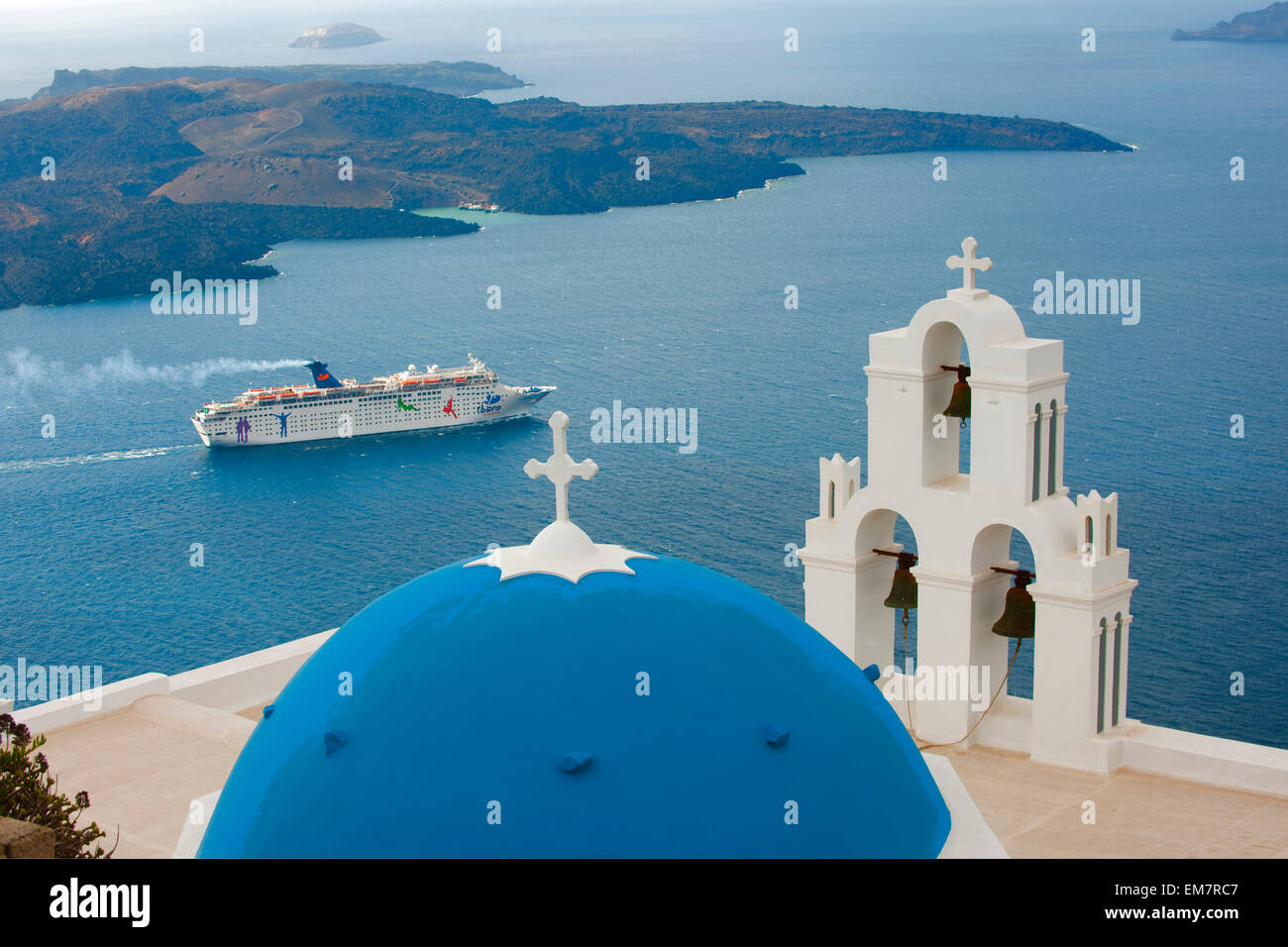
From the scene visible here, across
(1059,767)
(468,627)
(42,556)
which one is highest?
(468,627)

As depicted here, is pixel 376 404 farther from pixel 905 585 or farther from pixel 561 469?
pixel 561 469

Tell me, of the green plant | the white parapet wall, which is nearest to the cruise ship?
the white parapet wall

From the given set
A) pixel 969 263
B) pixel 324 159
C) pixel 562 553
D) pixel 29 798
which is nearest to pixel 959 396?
pixel 969 263

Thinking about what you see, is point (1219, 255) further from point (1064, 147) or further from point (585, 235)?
point (1064, 147)

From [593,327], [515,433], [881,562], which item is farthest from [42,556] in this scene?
[881,562]

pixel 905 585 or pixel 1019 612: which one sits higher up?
pixel 905 585

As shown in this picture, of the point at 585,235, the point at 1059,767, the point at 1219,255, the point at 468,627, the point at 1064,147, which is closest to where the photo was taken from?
the point at 468,627

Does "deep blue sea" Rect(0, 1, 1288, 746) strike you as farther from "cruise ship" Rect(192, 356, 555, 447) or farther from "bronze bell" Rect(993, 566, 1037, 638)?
"bronze bell" Rect(993, 566, 1037, 638)
